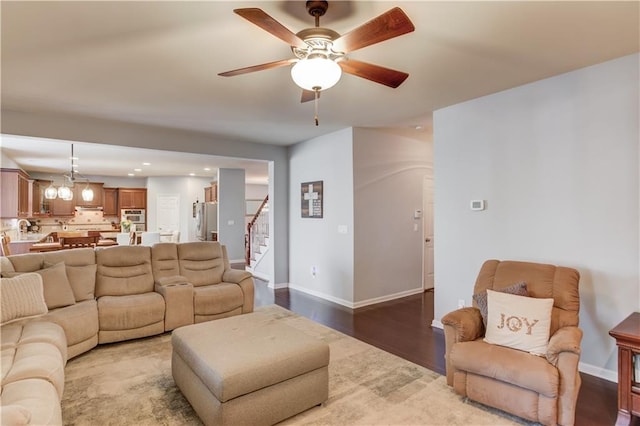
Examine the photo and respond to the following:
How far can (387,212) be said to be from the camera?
5.49 meters

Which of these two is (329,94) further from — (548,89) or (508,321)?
(508,321)

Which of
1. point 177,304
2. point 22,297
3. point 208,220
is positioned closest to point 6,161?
point 208,220

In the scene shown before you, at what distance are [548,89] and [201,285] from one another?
452 centimetres

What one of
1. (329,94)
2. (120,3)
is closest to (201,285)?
(329,94)

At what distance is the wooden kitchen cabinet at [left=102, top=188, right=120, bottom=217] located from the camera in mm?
10656

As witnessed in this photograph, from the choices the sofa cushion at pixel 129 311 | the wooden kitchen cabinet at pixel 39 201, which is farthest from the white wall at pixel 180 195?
the sofa cushion at pixel 129 311

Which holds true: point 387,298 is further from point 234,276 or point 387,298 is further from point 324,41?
point 324,41

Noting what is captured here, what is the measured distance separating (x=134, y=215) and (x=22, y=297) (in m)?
8.51

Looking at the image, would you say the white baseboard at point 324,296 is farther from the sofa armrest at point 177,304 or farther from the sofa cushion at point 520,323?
the sofa cushion at point 520,323

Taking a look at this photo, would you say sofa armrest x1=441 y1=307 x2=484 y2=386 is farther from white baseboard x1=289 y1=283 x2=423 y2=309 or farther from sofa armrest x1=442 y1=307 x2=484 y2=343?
white baseboard x1=289 y1=283 x2=423 y2=309

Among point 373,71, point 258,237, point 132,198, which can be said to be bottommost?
point 258,237

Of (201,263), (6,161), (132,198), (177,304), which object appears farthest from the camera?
(132,198)

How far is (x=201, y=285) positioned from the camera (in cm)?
462

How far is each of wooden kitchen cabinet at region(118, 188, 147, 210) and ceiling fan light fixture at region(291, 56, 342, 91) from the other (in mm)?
10472
